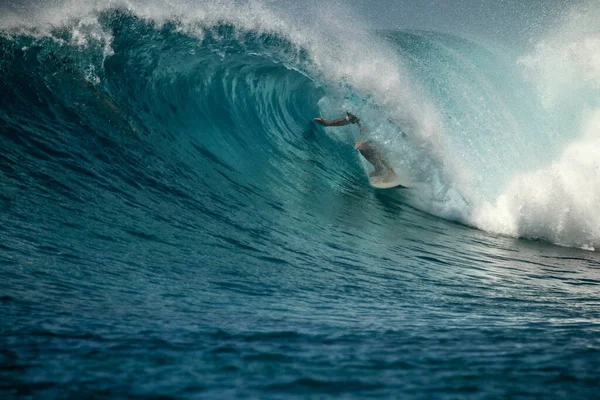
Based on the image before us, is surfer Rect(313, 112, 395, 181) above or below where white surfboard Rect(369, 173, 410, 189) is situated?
above

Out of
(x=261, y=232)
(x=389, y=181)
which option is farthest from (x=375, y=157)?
(x=261, y=232)

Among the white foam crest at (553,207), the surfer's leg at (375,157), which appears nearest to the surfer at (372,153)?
the surfer's leg at (375,157)

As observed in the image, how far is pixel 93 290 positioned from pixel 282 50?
11.8m

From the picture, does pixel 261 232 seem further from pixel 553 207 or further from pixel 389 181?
pixel 553 207

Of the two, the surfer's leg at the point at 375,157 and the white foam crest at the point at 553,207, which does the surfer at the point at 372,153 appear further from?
the white foam crest at the point at 553,207

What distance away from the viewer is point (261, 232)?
5.64m

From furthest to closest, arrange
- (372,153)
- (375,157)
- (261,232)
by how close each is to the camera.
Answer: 1. (375,157)
2. (372,153)
3. (261,232)

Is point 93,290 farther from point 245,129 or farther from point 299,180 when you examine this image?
point 245,129

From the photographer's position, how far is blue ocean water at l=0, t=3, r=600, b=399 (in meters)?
1.87

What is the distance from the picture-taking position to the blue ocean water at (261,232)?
6.12ft

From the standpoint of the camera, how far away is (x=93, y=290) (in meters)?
2.95

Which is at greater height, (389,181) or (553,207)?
(553,207)

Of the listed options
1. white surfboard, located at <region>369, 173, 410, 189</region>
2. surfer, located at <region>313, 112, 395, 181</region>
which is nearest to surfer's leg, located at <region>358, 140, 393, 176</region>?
surfer, located at <region>313, 112, 395, 181</region>

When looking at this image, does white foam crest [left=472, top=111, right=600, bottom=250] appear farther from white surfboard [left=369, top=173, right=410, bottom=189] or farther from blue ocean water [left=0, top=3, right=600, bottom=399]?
white surfboard [left=369, top=173, right=410, bottom=189]
